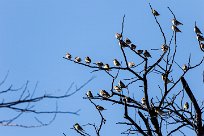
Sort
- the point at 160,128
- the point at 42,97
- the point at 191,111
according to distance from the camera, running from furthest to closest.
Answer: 1. the point at 191,111
2. the point at 160,128
3. the point at 42,97

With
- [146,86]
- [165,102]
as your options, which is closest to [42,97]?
[146,86]

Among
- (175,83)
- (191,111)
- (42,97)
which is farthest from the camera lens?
(175,83)

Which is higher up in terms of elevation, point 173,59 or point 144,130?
point 173,59

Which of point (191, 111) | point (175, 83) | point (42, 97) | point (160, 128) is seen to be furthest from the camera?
point (175, 83)

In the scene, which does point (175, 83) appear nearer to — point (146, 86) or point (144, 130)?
point (146, 86)

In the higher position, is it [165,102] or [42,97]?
[165,102]

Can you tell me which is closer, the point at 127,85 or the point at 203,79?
the point at 203,79

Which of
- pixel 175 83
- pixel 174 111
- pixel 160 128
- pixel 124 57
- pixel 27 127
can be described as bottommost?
pixel 27 127

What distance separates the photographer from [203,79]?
23.2 ft

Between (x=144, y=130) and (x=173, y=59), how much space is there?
64.6 inches

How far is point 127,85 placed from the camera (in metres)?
7.93

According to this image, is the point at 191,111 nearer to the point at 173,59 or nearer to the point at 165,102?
the point at 165,102

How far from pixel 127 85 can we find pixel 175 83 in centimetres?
88

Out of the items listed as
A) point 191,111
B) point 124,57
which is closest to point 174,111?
point 191,111
